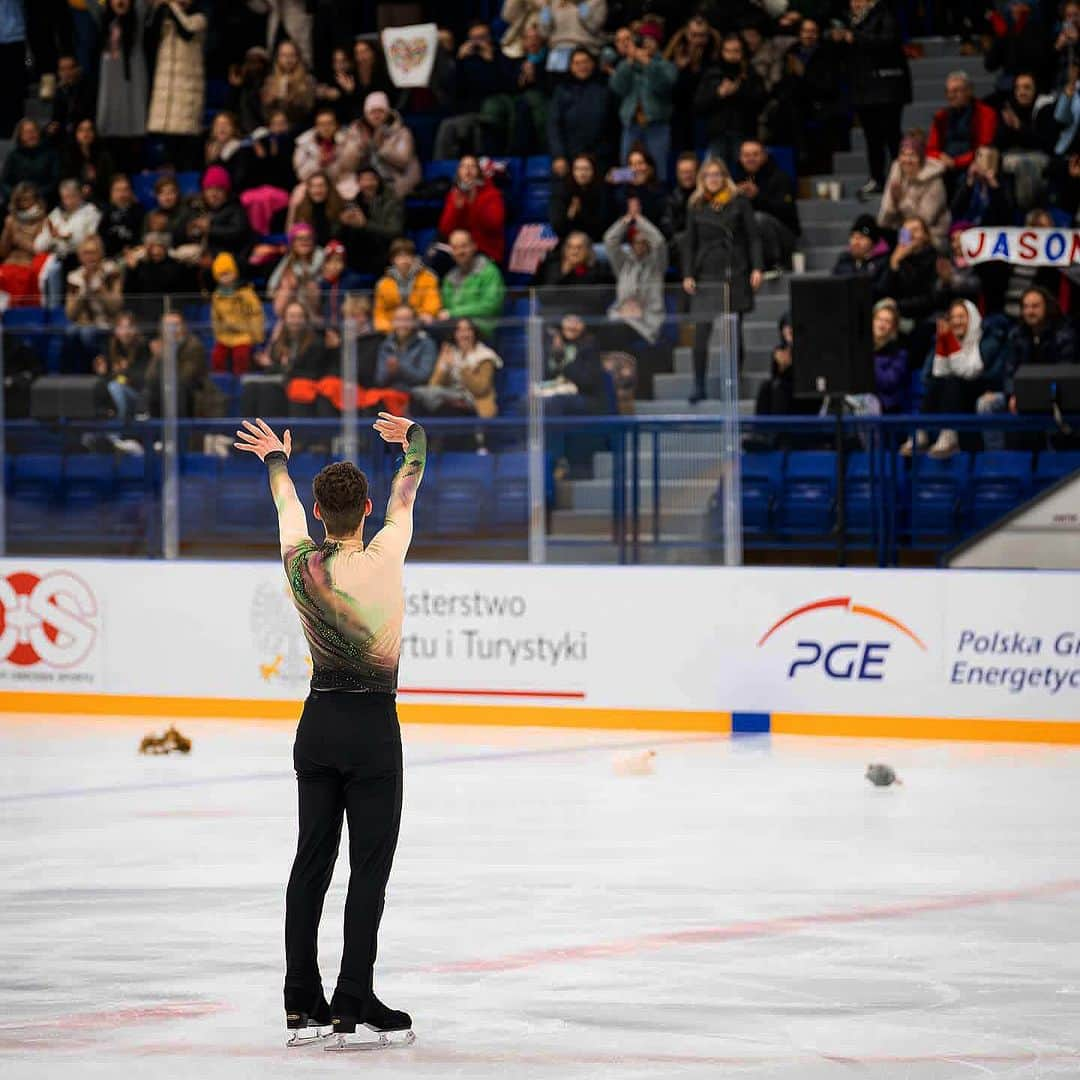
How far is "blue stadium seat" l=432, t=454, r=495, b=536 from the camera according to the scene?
12.9m

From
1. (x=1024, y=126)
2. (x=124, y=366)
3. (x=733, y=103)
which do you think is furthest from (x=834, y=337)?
(x=733, y=103)

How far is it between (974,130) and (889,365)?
2.67 m

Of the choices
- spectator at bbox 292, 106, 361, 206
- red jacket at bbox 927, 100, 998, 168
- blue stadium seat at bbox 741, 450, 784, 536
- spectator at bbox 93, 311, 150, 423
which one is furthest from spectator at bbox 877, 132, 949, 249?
spectator at bbox 93, 311, 150, 423

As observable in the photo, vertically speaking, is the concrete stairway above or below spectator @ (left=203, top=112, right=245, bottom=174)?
below

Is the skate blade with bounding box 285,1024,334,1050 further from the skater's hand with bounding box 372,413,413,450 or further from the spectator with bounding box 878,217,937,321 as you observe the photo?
the spectator with bounding box 878,217,937,321

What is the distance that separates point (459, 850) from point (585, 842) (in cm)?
56

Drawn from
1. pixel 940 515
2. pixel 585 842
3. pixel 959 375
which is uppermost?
pixel 959 375

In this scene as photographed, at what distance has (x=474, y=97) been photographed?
18.6 metres

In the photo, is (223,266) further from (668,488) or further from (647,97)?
(668,488)

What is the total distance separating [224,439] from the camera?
1341 centimetres

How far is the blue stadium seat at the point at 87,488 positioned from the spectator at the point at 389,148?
15.4 feet

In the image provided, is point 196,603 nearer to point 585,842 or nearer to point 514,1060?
point 585,842

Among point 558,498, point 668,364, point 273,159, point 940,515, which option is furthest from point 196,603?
point 273,159

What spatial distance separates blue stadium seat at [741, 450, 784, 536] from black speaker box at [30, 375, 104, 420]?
159 inches
